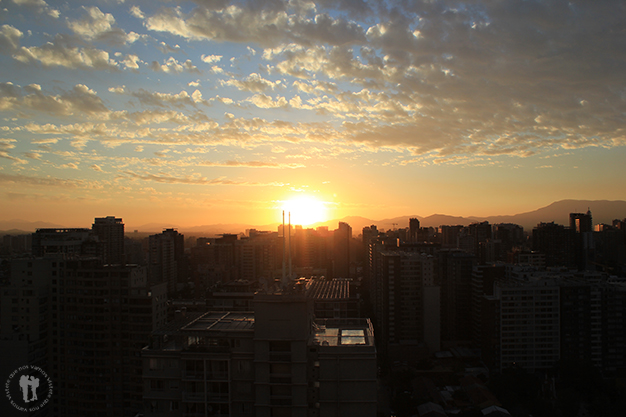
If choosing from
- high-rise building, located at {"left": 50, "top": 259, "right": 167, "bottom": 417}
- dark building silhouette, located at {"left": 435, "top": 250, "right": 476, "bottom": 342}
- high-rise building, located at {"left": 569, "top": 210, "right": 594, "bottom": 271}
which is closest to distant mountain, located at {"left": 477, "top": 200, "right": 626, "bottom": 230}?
high-rise building, located at {"left": 569, "top": 210, "right": 594, "bottom": 271}

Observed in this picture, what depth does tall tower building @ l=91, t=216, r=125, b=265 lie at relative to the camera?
44269 mm

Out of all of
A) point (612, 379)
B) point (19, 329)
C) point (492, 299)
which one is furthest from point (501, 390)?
point (19, 329)

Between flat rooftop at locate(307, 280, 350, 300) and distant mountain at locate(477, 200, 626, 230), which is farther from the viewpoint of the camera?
distant mountain at locate(477, 200, 626, 230)

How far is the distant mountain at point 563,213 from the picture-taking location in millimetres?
91344

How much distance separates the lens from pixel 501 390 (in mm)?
15789

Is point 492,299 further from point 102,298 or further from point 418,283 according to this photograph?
point 102,298

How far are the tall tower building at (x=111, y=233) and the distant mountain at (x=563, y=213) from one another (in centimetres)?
8379

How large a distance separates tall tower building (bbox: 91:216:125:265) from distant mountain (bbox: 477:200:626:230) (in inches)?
3299

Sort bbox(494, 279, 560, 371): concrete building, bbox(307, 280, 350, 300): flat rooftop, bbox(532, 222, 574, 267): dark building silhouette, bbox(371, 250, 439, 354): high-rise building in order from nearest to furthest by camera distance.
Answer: bbox(307, 280, 350, 300): flat rooftop, bbox(494, 279, 560, 371): concrete building, bbox(371, 250, 439, 354): high-rise building, bbox(532, 222, 574, 267): dark building silhouette

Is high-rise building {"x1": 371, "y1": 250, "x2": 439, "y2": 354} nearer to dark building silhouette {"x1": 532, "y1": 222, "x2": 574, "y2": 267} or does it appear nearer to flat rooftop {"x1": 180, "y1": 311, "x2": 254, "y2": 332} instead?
flat rooftop {"x1": 180, "y1": 311, "x2": 254, "y2": 332}

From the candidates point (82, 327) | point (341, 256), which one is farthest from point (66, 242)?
point (341, 256)

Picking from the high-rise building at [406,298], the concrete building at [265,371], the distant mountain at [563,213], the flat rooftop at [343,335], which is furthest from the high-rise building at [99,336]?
the distant mountain at [563,213]

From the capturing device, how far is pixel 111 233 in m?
45.5

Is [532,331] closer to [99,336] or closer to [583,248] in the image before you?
[99,336]
